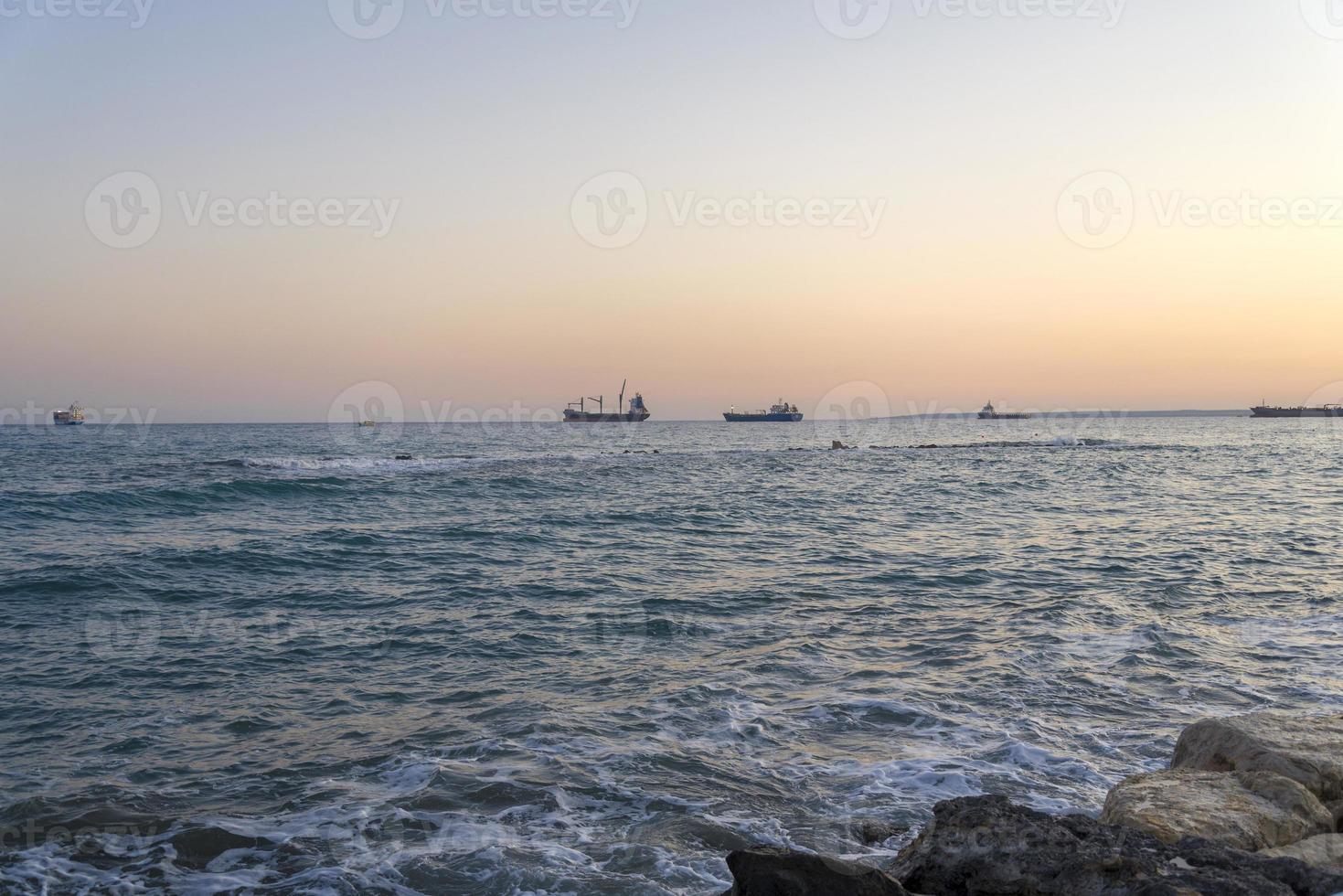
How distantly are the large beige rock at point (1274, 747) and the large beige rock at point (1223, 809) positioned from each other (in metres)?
0.19

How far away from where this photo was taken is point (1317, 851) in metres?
4.62

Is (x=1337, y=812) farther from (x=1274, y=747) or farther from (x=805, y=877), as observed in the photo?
(x=805, y=877)

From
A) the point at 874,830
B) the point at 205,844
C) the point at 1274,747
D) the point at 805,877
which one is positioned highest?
the point at 1274,747

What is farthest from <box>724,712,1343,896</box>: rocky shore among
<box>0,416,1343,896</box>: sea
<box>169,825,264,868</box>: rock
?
<box>169,825,264,868</box>: rock

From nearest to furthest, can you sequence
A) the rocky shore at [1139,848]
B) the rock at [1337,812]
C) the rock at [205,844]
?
the rocky shore at [1139,848] → the rock at [1337,812] → the rock at [205,844]

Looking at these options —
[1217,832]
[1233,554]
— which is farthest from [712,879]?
[1233,554]

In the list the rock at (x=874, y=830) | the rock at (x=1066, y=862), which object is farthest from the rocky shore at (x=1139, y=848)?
the rock at (x=874, y=830)

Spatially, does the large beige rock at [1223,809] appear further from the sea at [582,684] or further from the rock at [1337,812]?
the sea at [582,684]

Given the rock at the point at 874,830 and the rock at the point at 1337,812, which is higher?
the rock at the point at 1337,812

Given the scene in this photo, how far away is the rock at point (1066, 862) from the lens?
396 cm

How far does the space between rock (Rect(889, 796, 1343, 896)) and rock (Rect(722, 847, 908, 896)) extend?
15.3 inches

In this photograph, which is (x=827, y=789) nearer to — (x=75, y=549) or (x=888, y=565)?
(x=888, y=565)

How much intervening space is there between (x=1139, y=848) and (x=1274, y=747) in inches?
89.1

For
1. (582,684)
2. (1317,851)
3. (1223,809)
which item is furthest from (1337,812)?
(582,684)
